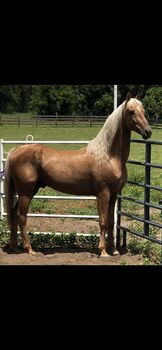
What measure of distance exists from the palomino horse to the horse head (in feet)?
0.04

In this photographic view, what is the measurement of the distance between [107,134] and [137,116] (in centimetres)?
49

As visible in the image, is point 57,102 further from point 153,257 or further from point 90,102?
point 153,257

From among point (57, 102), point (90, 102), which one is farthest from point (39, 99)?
point (90, 102)

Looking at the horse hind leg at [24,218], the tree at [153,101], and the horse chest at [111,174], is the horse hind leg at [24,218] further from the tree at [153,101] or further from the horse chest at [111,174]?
the tree at [153,101]

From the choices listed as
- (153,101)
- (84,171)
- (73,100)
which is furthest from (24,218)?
(73,100)

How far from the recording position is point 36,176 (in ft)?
19.2

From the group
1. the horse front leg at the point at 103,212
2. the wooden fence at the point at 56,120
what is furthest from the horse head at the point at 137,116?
the wooden fence at the point at 56,120

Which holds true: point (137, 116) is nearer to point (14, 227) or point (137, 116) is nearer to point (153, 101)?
point (14, 227)

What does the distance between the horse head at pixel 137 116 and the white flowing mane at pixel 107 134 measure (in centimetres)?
12

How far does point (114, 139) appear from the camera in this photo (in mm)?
5531

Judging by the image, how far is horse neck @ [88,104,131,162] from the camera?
5.46 metres

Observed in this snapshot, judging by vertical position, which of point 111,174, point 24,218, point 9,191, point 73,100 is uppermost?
point 73,100

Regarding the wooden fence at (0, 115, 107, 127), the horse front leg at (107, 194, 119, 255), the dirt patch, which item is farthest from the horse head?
the wooden fence at (0, 115, 107, 127)

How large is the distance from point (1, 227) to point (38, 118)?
29387 millimetres
